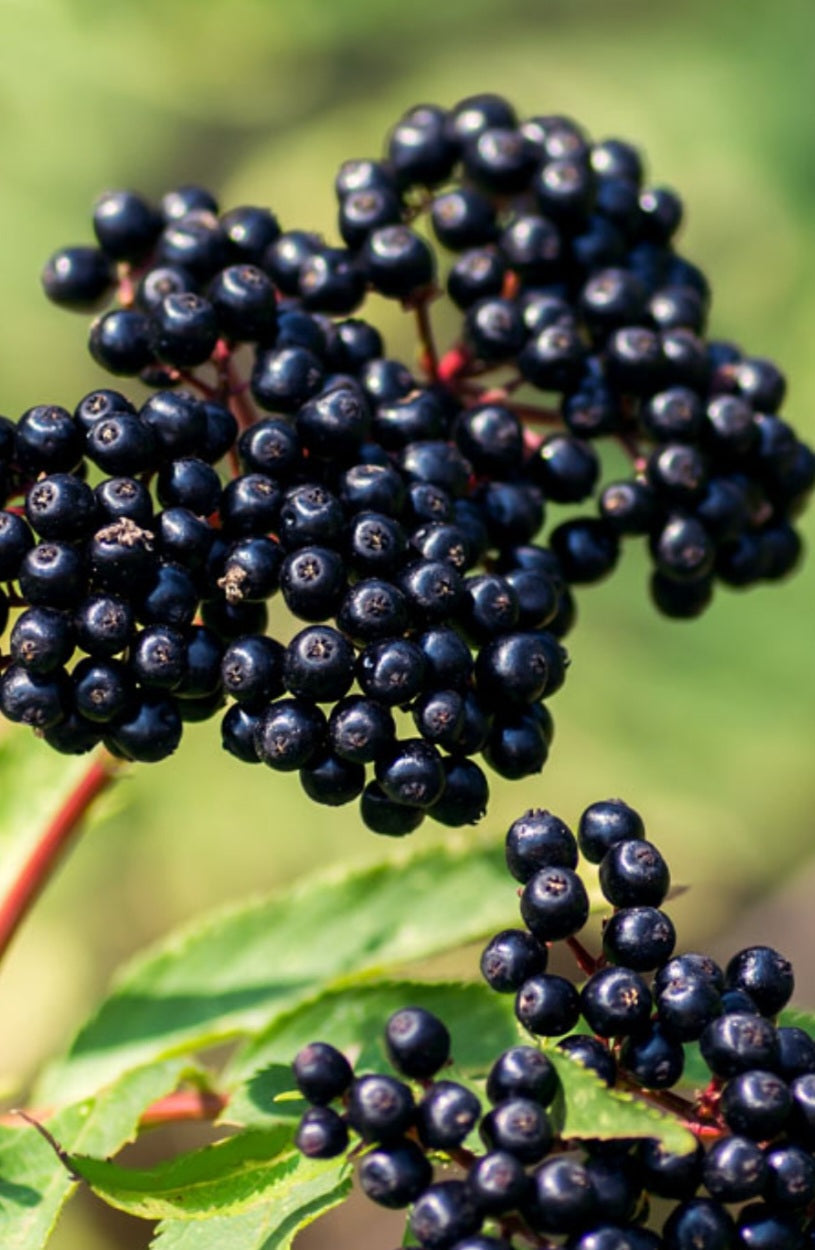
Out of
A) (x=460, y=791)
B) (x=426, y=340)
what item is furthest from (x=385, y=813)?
(x=426, y=340)

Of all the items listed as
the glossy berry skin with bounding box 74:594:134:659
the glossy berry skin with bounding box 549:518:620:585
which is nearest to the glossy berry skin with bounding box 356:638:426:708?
the glossy berry skin with bounding box 74:594:134:659

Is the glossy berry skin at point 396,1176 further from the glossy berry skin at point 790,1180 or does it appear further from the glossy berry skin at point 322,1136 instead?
the glossy berry skin at point 790,1180

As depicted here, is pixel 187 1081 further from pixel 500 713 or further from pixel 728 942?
pixel 728 942

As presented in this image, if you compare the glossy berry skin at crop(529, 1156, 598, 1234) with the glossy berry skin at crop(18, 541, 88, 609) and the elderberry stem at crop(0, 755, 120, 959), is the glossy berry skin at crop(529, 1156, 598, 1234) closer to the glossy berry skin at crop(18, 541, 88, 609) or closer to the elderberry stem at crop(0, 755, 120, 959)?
the glossy berry skin at crop(18, 541, 88, 609)

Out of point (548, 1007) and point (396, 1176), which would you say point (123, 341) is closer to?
point (548, 1007)

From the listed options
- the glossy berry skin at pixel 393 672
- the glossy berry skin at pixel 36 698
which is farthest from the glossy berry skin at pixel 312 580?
the glossy berry skin at pixel 36 698

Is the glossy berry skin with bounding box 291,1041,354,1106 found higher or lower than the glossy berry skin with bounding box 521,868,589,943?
lower

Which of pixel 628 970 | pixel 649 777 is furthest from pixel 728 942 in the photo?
pixel 628 970
